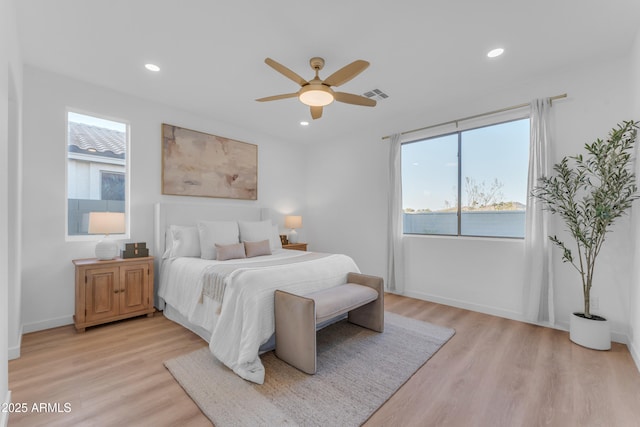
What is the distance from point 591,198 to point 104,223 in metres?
5.02

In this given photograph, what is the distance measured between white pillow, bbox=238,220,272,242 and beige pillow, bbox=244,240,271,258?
0.73 ft

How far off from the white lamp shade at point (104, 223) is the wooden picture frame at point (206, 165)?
86 centimetres

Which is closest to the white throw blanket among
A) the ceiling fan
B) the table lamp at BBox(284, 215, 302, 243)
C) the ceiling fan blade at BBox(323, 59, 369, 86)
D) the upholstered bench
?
the upholstered bench

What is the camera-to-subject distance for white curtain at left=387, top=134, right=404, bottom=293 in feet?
13.9

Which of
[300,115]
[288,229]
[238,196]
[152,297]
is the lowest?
[152,297]

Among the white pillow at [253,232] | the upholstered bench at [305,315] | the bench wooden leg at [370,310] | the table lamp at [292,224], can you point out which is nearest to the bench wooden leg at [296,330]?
the upholstered bench at [305,315]

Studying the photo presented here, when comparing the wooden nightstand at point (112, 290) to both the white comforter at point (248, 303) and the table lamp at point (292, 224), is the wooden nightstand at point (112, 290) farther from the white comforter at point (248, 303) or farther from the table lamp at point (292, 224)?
the table lamp at point (292, 224)

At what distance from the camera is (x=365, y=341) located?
2697 millimetres

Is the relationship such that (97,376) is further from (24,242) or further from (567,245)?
(567,245)

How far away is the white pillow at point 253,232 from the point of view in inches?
155

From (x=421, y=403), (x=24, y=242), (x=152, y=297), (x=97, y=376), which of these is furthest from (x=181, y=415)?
(x=24, y=242)

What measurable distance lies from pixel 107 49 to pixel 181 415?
3120mm

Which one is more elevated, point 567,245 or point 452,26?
point 452,26

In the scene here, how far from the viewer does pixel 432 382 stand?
2.05 m
